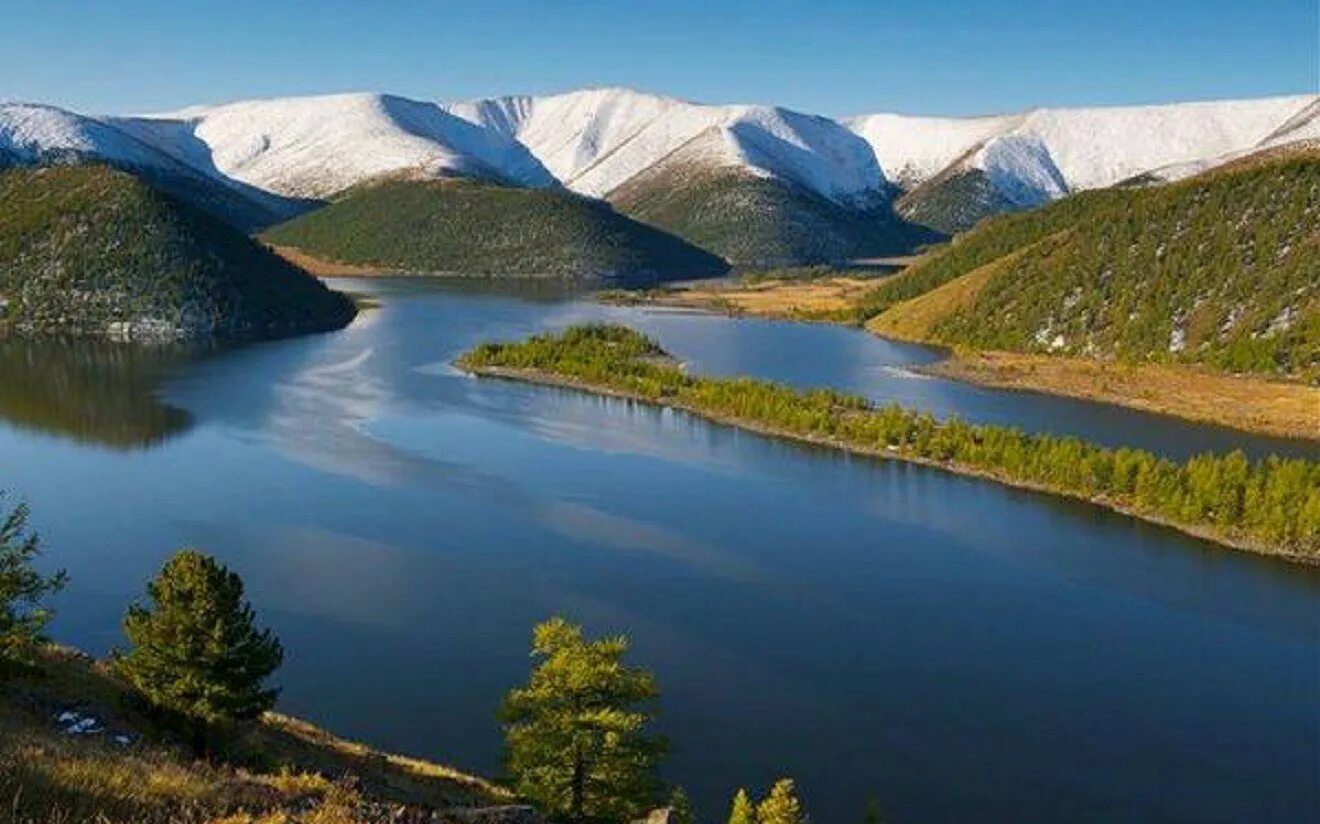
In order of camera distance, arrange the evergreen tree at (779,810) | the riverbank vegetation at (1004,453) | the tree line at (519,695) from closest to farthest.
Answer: the evergreen tree at (779,810), the tree line at (519,695), the riverbank vegetation at (1004,453)

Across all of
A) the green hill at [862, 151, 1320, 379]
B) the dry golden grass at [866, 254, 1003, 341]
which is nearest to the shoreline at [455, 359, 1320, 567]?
the green hill at [862, 151, 1320, 379]

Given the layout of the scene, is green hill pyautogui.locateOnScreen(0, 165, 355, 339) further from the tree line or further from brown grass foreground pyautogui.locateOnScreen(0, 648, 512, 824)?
brown grass foreground pyautogui.locateOnScreen(0, 648, 512, 824)

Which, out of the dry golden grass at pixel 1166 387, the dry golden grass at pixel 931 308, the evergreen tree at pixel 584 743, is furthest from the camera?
the dry golden grass at pixel 931 308

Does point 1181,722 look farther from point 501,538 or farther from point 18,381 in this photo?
point 18,381

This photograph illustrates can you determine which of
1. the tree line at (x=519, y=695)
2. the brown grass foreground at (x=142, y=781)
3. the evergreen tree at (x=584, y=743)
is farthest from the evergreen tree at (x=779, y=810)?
the brown grass foreground at (x=142, y=781)

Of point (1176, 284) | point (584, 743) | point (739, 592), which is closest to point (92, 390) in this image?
point (739, 592)

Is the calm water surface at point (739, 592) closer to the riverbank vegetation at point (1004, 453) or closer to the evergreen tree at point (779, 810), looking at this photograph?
the riverbank vegetation at point (1004, 453)
